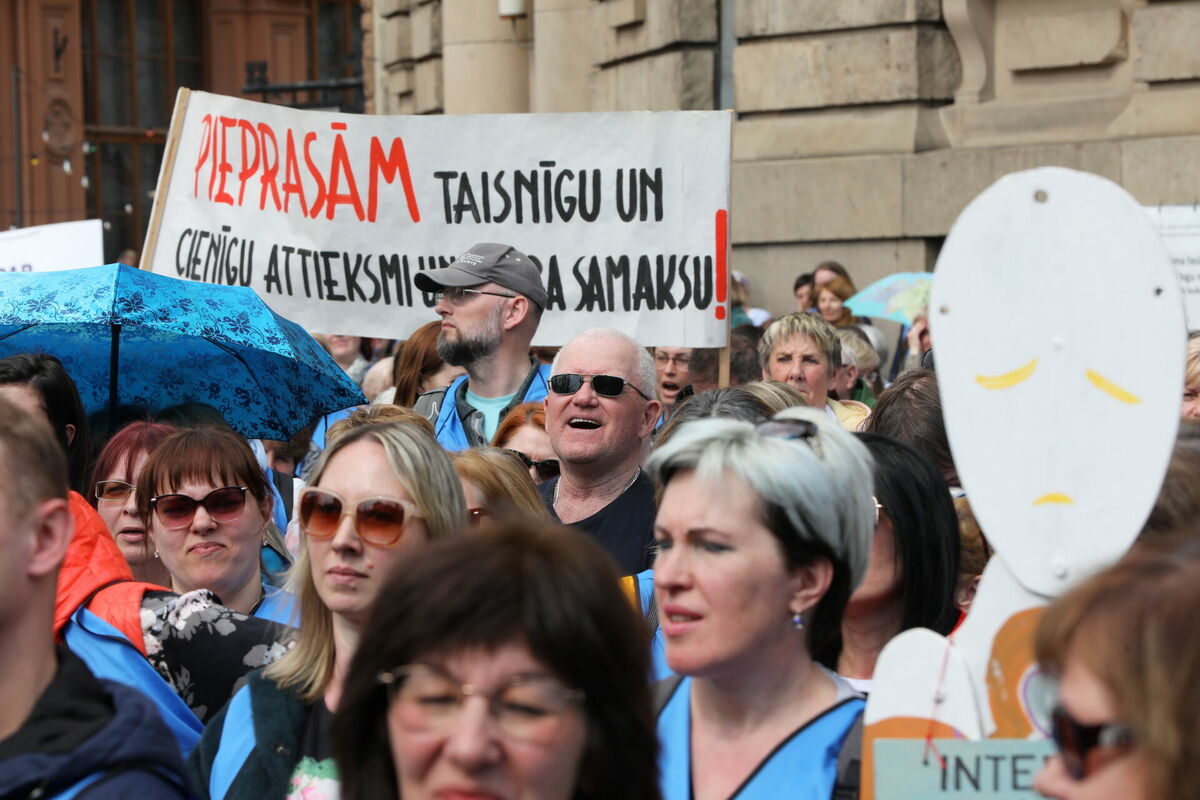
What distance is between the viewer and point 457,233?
24.6 feet

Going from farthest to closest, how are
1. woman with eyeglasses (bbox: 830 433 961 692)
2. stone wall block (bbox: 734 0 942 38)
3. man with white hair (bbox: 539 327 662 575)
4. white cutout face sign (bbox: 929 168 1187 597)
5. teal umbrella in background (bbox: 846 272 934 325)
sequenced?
stone wall block (bbox: 734 0 942 38) → teal umbrella in background (bbox: 846 272 934 325) → man with white hair (bbox: 539 327 662 575) → woman with eyeglasses (bbox: 830 433 961 692) → white cutout face sign (bbox: 929 168 1187 597)

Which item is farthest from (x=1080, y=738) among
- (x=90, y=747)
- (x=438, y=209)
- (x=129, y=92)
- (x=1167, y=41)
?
(x=129, y=92)

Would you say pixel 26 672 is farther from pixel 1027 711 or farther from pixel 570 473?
pixel 570 473

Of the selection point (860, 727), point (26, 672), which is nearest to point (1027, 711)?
point (860, 727)

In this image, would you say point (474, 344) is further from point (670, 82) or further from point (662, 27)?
point (662, 27)

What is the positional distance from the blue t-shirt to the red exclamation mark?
918 mm

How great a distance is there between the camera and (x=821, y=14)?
11656mm

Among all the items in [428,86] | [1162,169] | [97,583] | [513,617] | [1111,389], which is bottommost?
[97,583]

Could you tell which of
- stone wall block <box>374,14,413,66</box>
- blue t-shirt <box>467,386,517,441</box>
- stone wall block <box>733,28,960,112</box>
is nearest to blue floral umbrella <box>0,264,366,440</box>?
blue t-shirt <box>467,386,517,441</box>

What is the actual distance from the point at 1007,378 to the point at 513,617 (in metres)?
0.79

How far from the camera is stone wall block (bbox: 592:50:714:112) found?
42.1 feet

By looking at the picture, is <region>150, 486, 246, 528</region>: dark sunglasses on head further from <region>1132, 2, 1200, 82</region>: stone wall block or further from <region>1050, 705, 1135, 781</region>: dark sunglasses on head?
<region>1132, 2, 1200, 82</region>: stone wall block

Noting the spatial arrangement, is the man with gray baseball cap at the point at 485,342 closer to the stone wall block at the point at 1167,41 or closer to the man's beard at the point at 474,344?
the man's beard at the point at 474,344

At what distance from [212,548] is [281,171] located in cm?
391
